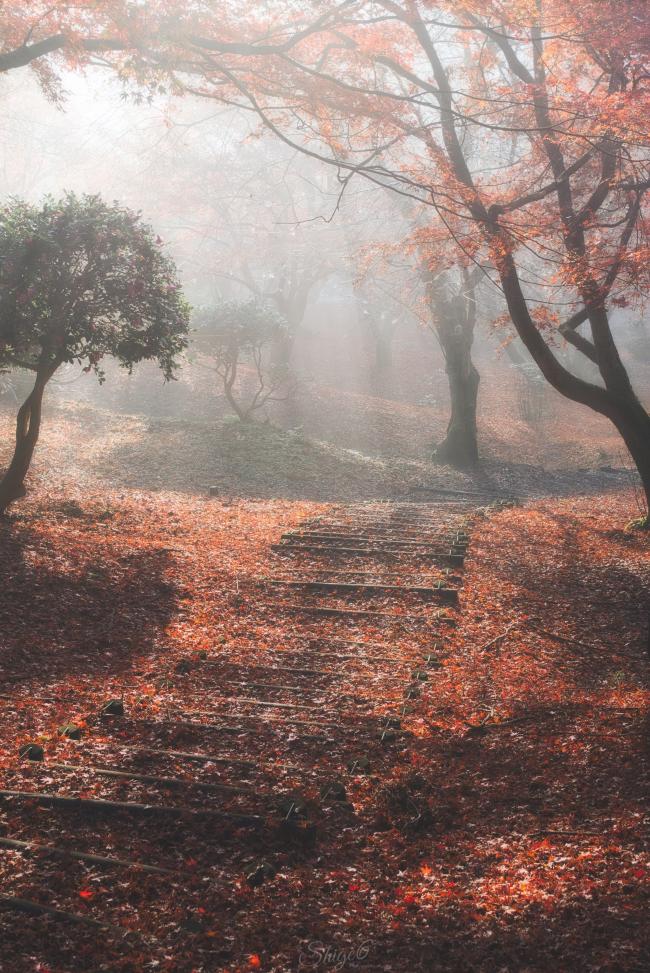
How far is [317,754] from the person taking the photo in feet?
15.1

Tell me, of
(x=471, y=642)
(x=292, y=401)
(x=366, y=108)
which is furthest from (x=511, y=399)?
(x=471, y=642)

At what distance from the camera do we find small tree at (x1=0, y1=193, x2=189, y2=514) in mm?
8312

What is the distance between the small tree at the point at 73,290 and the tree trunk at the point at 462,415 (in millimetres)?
9181

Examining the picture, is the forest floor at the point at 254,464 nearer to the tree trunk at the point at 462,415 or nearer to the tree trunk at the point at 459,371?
the tree trunk at the point at 462,415

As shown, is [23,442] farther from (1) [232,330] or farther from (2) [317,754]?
(1) [232,330]

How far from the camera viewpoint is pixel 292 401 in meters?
21.7

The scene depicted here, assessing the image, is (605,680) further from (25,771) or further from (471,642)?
(25,771)

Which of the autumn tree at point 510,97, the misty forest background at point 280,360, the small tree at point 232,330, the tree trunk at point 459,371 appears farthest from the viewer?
the small tree at point 232,330

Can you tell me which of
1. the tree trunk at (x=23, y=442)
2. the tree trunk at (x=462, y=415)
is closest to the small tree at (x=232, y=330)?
the tree trunk at (x=462, y=415)

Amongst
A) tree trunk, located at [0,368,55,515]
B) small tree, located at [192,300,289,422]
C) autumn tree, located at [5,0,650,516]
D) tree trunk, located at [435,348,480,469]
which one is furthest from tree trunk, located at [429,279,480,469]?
tree trunk, located at [0,368,55,515]

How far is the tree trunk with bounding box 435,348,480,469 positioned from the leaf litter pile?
837 centimetres

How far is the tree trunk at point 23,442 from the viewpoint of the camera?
345 inches

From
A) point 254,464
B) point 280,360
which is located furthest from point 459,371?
point 280,360

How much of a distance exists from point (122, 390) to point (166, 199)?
1000 centimetres
